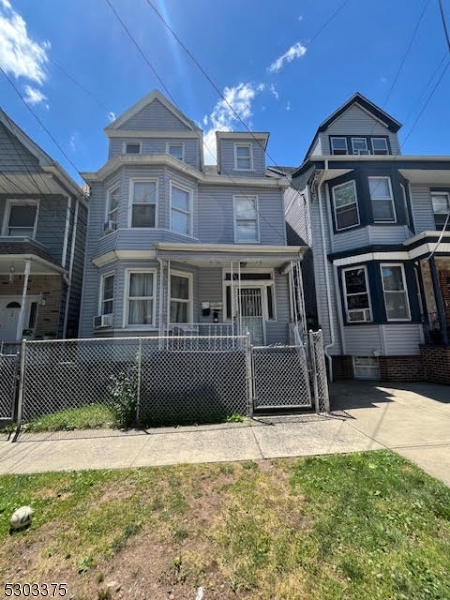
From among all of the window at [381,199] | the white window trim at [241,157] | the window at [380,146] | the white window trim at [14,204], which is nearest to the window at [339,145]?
the window at [380,146]

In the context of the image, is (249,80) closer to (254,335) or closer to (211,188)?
(211,188)

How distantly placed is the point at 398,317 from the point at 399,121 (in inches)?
368

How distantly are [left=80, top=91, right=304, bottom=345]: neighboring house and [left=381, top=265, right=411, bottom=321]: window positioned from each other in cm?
319

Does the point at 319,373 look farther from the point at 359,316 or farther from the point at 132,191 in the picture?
the point at 132,191

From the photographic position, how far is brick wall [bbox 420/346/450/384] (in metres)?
8.27

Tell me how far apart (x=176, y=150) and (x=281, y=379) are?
9465mm

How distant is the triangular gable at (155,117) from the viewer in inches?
436

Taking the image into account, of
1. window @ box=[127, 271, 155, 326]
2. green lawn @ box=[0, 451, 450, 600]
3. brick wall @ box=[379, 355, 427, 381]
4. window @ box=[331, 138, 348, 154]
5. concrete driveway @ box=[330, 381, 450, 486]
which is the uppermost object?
window @ box=[331, 138, 348, 154]

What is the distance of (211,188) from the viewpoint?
1055 centimetres

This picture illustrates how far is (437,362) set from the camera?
860 cm

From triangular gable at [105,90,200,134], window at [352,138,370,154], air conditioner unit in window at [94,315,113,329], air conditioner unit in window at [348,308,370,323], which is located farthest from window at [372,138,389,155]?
air conditioner unit in window at [94,315,113,329]

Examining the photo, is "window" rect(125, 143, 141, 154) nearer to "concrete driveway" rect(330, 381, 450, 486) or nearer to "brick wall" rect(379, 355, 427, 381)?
"concrete driveway" rect(330, 381, 450, 486)

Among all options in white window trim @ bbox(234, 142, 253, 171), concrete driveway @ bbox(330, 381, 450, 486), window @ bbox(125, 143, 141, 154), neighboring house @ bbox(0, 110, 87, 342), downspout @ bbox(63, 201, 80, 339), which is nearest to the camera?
concrete driveway @ bbox(330, 381, 450, 486)

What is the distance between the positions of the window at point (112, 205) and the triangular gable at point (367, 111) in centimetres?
934
